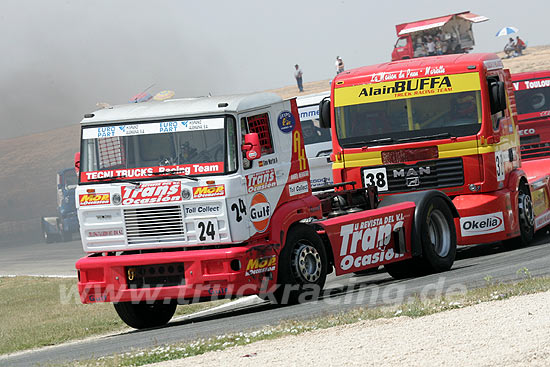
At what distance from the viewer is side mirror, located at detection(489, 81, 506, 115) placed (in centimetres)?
1376

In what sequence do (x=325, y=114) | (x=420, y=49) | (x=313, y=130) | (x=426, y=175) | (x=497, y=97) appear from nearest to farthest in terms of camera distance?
(x=497, y=97), (x=426, y=175), (x=325, y=114), (x=313, y=130), (x=420, y=49)

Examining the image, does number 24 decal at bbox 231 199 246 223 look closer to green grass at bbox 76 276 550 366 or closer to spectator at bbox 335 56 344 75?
green grass at bbox 76 276 550 366

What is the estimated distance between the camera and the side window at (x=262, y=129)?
35.7ft

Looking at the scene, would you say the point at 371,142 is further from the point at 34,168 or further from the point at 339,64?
the point at 34,168

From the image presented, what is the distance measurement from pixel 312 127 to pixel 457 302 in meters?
12.2

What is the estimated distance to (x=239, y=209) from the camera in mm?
10445

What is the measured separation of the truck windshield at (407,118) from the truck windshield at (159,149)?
4.10 metres

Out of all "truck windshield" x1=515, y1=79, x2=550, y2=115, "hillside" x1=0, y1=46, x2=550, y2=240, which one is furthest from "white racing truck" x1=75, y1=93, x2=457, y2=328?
"hillside" x1=0, y1=46, x2=550, y2=240

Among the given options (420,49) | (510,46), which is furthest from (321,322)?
(510,46)

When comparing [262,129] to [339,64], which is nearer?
[262,129]

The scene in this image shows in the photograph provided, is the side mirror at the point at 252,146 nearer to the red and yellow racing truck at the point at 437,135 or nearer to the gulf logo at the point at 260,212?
the gulf logo at the point at 260,212

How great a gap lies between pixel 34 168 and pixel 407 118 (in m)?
49.6

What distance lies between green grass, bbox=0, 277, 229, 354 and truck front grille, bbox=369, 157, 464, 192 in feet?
10.5

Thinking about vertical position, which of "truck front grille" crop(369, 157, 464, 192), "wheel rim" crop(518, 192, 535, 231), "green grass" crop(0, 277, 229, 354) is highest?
"truck front grille" crop(369, 157, 464, 192)
